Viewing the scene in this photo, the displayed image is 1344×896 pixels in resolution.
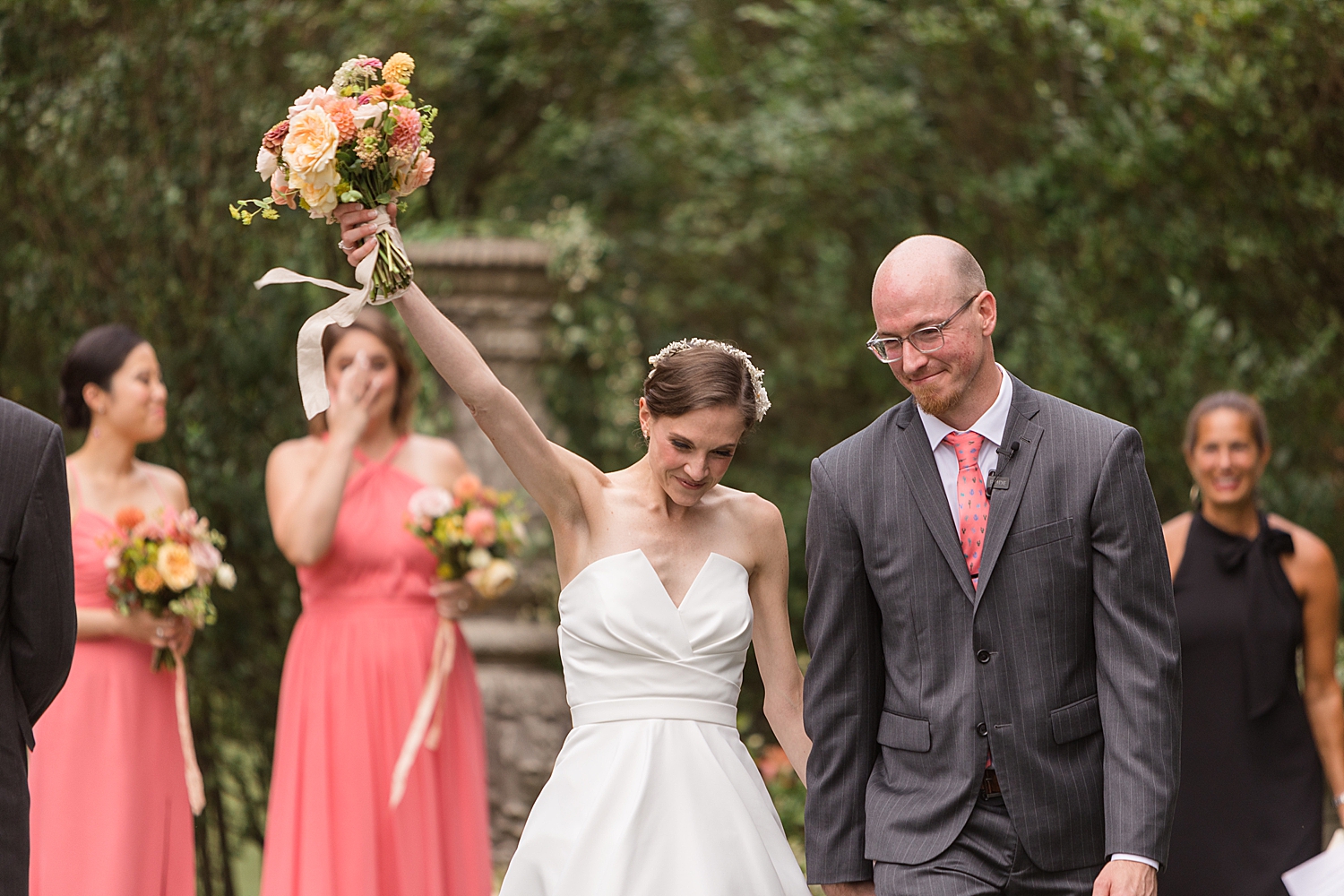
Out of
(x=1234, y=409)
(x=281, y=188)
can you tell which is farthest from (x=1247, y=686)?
(x=281, y=188)

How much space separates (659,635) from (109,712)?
2880 millimetres

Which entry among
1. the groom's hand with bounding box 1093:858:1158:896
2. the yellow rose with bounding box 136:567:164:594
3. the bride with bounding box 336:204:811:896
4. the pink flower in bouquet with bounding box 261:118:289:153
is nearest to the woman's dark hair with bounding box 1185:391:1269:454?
the bride with bounding box 336:204:811:896

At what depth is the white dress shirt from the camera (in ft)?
11.5

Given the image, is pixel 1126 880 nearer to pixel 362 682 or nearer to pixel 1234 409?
pixel 1234 409

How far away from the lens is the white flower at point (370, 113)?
11.6 feet

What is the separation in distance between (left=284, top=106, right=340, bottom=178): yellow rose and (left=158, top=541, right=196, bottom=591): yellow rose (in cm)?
262

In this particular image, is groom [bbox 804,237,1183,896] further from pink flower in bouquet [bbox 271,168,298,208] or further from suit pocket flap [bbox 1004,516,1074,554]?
pink flower in bouquet [bbox 271,168,298,208]

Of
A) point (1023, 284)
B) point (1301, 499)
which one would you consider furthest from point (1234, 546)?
point (1023, 284)

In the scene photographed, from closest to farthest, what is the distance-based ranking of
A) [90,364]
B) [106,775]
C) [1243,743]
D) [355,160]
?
[355,160]
[1243,743]
[106,775]
[90,364]

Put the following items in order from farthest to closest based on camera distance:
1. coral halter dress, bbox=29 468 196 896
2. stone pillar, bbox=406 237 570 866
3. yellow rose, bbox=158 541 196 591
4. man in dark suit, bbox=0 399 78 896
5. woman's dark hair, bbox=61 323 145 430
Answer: stone pillar, bbox=406 237 570 866, woman's dark hair, bbox=61 323 145 430, yellow rose, bbox=158 541 196 591, coral halter dress, bbox=29 468 196 896, man in dark suit, bbox=0 399 78 896

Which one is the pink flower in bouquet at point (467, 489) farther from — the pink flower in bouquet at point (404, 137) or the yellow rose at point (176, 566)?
the pink flower in bouquet at point (404, 137)

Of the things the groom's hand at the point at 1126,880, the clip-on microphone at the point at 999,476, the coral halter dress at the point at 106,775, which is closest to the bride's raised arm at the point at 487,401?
the clip-on microphone at the point at 999,476

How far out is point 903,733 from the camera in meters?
3.45

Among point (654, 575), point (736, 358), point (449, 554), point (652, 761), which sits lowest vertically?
point (652, 761)
